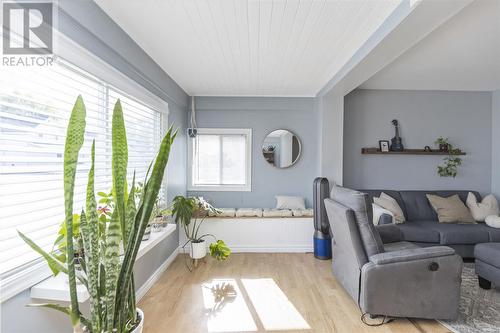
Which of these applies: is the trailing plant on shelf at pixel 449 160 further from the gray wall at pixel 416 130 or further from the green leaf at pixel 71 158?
the green leaf at pixel 71 158

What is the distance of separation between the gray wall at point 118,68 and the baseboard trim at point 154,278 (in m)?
0.05

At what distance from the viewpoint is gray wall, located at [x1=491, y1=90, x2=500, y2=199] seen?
4027mm

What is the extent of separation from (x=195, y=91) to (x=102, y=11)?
2176 millimetres

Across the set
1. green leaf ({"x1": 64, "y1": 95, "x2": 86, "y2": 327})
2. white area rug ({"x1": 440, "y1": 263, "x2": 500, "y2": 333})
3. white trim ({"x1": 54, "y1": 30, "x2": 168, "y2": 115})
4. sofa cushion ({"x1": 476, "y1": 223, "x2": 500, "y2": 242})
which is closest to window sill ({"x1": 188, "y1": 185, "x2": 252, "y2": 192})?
white trim ({"x1": 54, "y1": 30, "x2": 168, "y2": 115})

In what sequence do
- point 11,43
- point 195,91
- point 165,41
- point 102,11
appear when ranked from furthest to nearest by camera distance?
point 195,91
point 165,41
point 102,11
point 11,43

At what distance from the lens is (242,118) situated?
4.23 m

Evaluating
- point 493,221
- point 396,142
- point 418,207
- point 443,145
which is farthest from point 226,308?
point 443,145

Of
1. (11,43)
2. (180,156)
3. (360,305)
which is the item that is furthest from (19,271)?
(180,156)

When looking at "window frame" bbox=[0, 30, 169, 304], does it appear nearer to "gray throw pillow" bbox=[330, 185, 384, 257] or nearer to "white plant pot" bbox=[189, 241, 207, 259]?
"white plant pot" bbox=[189, 241, 207, 259]

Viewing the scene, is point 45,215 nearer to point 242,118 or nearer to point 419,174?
point 242,118

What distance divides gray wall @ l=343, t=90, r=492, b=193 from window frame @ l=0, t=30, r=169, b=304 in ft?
10.6

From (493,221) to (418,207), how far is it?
83 cm

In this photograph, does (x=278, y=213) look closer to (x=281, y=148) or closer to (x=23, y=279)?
(x=281, y=148)

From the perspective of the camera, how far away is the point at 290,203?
13.3 feet
